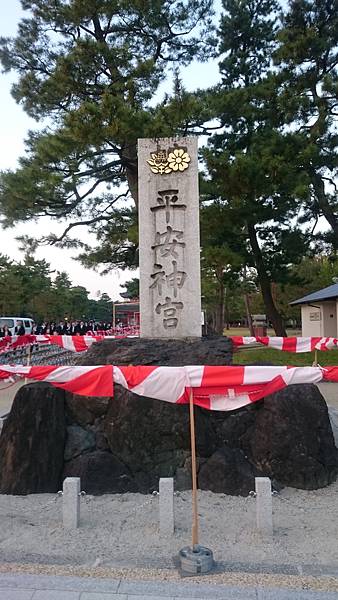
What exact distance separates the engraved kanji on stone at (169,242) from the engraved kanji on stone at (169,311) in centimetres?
77

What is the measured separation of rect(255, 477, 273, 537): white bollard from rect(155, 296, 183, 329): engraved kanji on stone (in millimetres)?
4127

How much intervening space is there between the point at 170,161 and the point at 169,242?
1.40m

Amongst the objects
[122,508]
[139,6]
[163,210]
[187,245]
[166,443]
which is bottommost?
[122,508]

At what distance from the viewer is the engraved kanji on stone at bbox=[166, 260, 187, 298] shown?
784 cm

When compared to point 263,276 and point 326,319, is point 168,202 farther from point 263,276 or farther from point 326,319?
point 326,319

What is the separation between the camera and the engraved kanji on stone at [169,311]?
7852 mm

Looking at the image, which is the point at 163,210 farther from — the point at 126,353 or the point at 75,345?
the point at 75,345

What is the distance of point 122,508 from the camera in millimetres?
4613

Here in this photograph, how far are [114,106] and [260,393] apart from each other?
9448 mm

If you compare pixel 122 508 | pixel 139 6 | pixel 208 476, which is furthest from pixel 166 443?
pixel 139 6

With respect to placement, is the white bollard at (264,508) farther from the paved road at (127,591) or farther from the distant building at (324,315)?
the distant building at (324,315)

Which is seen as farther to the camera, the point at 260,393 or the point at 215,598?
the point at 260,393

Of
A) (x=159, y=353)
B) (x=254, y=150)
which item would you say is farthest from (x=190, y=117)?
(x=159, y=353)

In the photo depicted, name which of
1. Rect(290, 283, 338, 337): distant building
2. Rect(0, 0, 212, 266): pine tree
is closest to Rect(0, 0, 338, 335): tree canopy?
Rect(0, 0, 212, 266): pine tree
